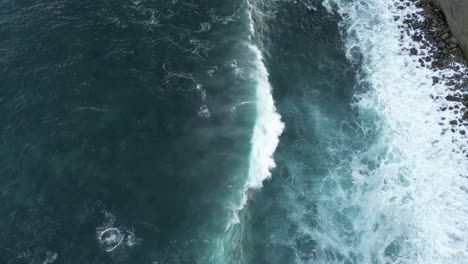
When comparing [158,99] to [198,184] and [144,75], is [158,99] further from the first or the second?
[198,184]

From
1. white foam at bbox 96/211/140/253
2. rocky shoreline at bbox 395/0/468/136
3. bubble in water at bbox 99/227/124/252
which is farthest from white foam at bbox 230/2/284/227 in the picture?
rocky shoreline at bbox 395/0/468/136

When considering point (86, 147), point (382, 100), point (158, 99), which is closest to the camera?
point (86, 147)

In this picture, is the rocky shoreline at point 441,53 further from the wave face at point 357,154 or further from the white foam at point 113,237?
the white foam at point 113,237

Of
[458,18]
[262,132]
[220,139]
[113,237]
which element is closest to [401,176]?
[262,132]

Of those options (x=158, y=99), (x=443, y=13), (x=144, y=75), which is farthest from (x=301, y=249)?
(x=443, y=13)

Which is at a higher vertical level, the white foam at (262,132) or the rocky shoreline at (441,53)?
the rocky shoreline at (441,53)

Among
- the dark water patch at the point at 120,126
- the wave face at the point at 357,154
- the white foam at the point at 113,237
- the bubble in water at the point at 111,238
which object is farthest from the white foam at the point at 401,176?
the bubble in water at the point at 111,238
